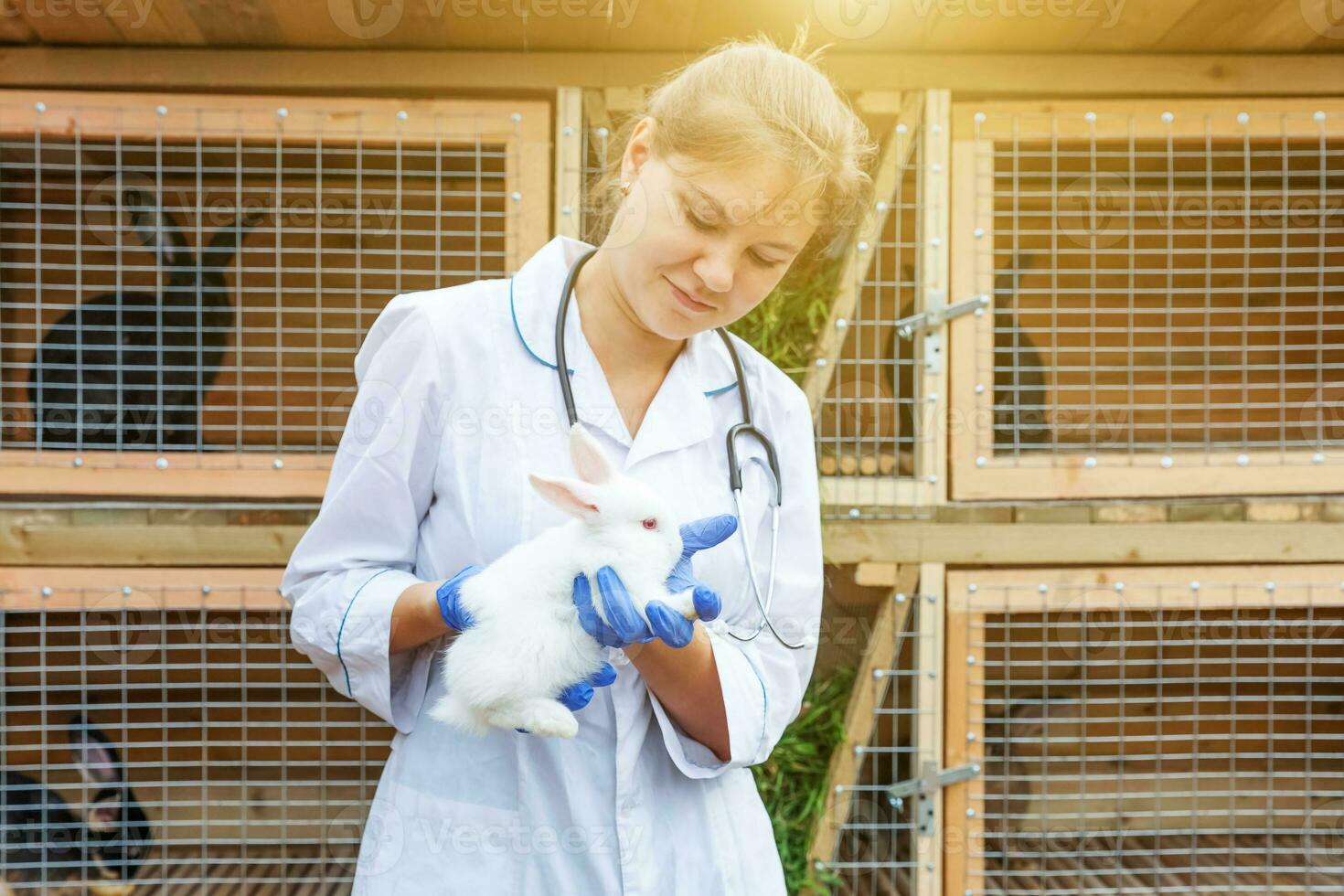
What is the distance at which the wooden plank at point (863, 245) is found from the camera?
4.99 feet

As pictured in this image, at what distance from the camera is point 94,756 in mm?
1702

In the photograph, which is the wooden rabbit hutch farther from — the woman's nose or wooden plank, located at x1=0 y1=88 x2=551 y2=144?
the woman's nose

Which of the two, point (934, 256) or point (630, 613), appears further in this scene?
point (934, 256)

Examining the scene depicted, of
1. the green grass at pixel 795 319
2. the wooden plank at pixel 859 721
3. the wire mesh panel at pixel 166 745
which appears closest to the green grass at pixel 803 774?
the wooden plank at pixel 859 721

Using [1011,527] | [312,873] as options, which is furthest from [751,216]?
[312,873]

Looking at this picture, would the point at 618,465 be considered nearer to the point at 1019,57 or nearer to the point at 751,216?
the point at 751,216

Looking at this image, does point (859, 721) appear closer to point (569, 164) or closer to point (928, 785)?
point (928, 785)

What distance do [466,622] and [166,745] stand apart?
1061 mm

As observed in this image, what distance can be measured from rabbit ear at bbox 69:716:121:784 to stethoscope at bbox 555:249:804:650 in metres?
1.39

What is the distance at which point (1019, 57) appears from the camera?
5.02ft

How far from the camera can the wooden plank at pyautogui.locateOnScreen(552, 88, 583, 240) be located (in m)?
1.47

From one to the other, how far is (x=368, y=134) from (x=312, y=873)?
4.54ft

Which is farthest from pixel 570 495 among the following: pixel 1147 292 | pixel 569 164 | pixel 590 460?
pixel 1147 292

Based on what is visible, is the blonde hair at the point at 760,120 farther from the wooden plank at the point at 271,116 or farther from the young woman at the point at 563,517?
the wooden plank at the point at 271,116
